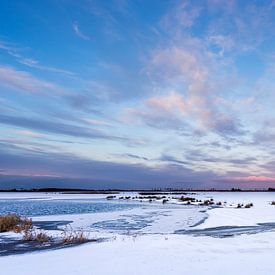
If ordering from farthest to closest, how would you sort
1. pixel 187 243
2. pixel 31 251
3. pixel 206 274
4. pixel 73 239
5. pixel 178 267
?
1. pixel 73 239
2. pixel 187 243
3. pixel 31 251
4. pixel 178 267
5. pixel 206 274

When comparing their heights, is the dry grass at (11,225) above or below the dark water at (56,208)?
below

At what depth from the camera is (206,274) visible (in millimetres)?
9211

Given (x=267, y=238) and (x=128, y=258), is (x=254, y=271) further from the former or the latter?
(x=267, y=238)

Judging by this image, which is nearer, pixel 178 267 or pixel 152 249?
pixel 178 267

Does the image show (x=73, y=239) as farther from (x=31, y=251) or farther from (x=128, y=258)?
(x=128, y=258)

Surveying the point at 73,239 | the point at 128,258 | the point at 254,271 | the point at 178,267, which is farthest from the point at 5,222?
the point at 254,271

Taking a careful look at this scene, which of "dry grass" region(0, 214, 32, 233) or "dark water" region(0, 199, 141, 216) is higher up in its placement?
"dark water" region(0, 199, 141, 216)

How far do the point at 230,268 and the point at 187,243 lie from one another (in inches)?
168

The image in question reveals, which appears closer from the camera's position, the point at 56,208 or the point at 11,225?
the point at 11,225

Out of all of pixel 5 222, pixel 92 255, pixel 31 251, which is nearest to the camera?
pixel 92 255

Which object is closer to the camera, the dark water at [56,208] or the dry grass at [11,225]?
the dry grass at [11,225]

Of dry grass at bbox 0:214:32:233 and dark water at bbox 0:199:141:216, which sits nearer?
dry grass at bbox 0:214:32:233

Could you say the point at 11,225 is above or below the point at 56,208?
below

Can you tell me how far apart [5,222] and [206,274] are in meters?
13.3
